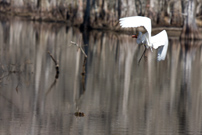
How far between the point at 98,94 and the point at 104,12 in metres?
29.7

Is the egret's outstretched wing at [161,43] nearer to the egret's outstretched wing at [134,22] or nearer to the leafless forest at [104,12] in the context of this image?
the egret's outstretched wing at [134,22]

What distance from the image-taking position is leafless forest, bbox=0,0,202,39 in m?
41.8

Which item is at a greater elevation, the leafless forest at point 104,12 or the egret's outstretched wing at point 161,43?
the leafless forest at point 104,12

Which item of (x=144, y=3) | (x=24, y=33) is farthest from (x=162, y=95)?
(x=144, y=3)

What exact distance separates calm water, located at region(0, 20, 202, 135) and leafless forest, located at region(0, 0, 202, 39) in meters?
12.4

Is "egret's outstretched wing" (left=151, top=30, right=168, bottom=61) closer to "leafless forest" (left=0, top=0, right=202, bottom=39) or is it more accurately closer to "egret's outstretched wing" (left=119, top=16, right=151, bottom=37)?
"egret's outstretched wing" (left=119, top=16, right=151, bottom=37)

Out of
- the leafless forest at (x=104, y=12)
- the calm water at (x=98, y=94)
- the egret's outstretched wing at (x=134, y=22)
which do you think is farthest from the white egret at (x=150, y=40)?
the leafless forest at (x=104, y=12)

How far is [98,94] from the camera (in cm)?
1795

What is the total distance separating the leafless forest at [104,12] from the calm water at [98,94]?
40.6 feet

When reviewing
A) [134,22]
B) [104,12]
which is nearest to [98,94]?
[134,22]

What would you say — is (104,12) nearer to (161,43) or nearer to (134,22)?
(161,43)

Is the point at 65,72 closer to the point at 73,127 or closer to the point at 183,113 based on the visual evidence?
the point at 183,113

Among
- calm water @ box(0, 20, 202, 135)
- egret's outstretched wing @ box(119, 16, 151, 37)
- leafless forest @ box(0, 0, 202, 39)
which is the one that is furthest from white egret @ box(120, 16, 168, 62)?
leafless forest @ box(0, 0, 202, 39)

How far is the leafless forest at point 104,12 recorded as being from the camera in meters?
41.8
